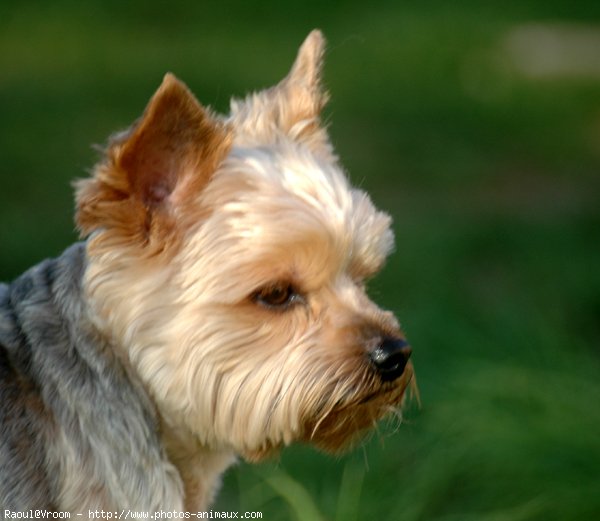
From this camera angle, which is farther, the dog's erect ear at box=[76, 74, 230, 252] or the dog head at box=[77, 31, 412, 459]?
the dog head at box=[77, 31, 412, 459]

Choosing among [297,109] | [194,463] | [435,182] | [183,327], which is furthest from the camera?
[435,182]

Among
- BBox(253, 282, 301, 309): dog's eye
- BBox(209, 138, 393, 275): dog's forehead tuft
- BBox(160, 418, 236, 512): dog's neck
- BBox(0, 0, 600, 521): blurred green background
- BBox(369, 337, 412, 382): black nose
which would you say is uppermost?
BBox(209, 138, 393, 275): dog's forehead tuft

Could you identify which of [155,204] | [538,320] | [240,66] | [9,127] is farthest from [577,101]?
[155,204]

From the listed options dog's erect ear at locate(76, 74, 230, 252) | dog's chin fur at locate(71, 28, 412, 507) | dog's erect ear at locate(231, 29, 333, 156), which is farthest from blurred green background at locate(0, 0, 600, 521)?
dog's erect ear at locate(231, 29, 333, 156)

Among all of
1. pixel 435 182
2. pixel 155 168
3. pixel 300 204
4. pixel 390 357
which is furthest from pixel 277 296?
pixel 435 182

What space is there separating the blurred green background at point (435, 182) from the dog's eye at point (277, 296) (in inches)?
25.8

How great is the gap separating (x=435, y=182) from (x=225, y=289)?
7.55 m

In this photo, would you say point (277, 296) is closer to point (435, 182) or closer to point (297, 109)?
point (297, 109)

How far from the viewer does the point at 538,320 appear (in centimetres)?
679

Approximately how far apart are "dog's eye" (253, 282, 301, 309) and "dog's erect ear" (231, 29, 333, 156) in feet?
2.25

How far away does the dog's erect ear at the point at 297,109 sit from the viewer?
A: 187 inches

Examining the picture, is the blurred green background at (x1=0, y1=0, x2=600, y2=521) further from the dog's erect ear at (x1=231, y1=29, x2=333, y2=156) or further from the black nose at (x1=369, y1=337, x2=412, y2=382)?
the dog's erect ear at (x1=231, y1=29, x2=333, y2=156)

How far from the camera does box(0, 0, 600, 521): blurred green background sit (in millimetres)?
5781

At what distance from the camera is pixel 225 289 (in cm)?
421
